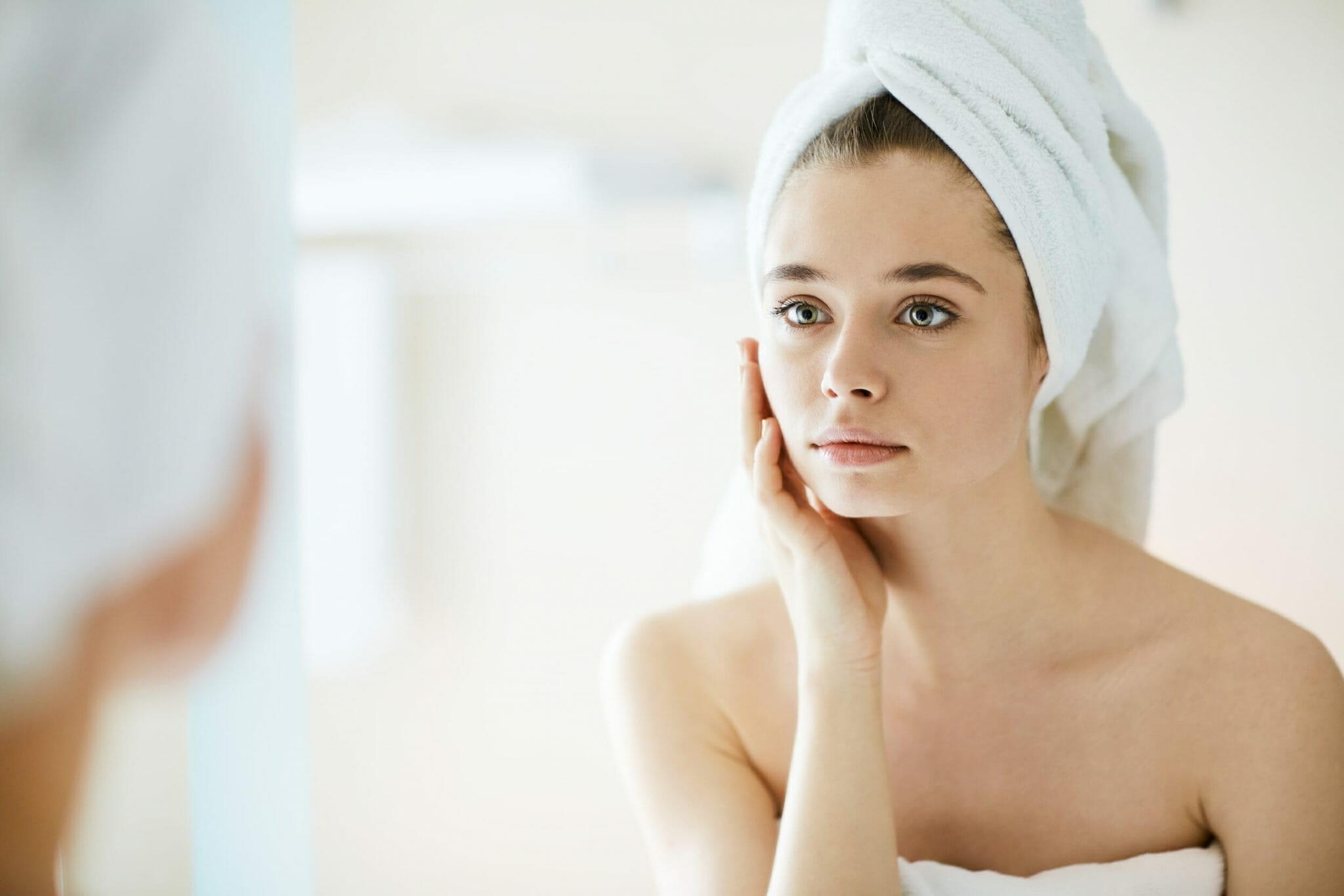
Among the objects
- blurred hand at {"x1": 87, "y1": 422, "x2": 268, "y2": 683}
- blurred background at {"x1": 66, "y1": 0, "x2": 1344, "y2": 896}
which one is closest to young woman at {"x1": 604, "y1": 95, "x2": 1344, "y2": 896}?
blurred hand at {"x1": 87, "y1": 422, "x2": 268, "y2": 683}

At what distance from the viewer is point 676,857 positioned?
2.91 ft

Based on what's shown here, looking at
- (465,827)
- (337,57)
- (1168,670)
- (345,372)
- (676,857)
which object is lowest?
(465,827)

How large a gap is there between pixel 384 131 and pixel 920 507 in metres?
1.40

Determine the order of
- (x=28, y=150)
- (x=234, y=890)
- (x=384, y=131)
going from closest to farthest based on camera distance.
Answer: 1. (x=28, y=150)
2. (x=234, y=890)
3. (x=384, y=131)

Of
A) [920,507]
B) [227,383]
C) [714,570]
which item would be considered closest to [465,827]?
[714,570]

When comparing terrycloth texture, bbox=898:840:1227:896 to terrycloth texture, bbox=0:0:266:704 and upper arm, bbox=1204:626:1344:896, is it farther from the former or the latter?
terrycloth texture, bbox=0:0:266:704

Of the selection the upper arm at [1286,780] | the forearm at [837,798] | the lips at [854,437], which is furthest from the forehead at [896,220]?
the upper arm at [1286,780]

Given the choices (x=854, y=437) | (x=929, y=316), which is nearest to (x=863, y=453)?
(x=854, y=437)

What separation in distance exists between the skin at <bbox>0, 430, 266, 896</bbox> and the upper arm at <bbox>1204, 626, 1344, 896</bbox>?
82cm

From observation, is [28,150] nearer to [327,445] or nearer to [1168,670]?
[1168,670]

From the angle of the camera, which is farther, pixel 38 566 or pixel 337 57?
pixel 337 57

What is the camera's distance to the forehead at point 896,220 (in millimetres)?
775

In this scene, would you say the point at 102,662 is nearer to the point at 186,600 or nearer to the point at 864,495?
the point at 186,600

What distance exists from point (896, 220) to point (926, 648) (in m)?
0.43
